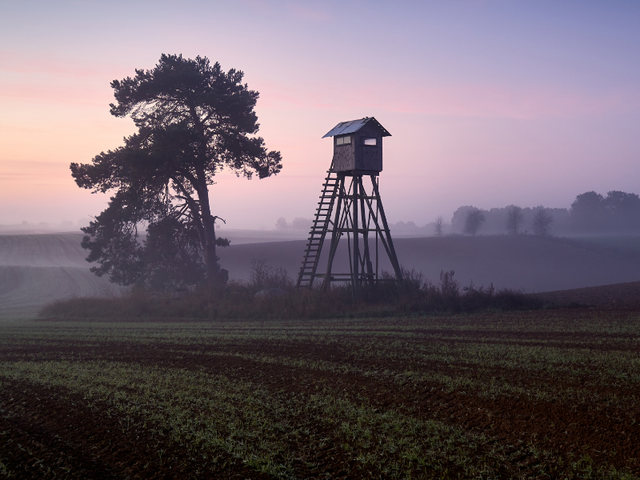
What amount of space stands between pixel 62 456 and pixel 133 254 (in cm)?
2758

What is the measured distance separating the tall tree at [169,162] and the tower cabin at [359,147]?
20.0 feet

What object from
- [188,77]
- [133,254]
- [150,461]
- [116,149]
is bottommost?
[150,461]

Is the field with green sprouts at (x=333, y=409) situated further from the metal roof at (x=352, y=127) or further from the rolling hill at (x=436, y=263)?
the rolling hill at (x=436, y=263)

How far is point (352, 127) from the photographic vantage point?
85.3ft

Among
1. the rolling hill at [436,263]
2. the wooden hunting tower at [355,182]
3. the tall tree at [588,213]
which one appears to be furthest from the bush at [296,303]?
the tall tree at [588,213]

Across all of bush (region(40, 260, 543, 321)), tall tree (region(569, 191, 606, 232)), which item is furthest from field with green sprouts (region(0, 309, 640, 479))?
tall tree (region(569, 191, 606, 232))

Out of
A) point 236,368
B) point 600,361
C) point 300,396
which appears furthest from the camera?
point 236,368

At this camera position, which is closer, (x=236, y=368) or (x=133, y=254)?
(x=236, y=368)

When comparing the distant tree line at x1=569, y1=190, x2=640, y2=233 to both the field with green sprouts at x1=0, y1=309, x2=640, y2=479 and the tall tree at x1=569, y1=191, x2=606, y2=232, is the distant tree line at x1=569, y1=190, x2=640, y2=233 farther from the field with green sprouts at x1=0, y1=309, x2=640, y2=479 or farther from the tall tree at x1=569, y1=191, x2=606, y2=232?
the field with green sprouts at x1=0, y1=309, x2=640, y2=479

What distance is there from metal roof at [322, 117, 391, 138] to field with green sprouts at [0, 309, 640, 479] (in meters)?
15.2

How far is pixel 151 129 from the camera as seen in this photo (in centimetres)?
2900

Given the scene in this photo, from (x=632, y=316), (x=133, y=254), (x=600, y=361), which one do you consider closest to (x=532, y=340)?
(x=600, y=361)

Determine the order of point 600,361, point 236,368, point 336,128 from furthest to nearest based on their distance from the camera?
point 336,128 → point 236,368 → point 600,361

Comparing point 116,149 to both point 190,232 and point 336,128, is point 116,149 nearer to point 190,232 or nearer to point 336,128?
point 190,232
